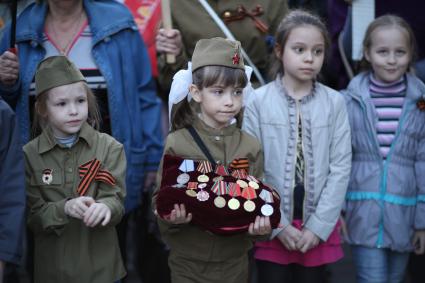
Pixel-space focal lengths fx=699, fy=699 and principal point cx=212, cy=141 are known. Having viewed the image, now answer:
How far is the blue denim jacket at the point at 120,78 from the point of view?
375 centimetres

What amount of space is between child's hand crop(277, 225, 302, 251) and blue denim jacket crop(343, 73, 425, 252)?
1.52 feet

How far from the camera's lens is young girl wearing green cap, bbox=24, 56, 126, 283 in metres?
3.19

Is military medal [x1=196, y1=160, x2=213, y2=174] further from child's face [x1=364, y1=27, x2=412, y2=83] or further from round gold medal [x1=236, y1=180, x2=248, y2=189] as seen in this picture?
child's face [x1=364, y1=27, x2=412, y2=83]

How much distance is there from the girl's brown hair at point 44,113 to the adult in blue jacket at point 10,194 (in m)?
0.38

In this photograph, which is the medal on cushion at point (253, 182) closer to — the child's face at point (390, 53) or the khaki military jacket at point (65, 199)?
the khaki military jacket at point (65, 199)

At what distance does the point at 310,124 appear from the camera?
3.64 metres

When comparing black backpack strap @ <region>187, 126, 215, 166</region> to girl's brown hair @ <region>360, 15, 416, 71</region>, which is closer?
black backpack strap @ <region>187, 126, 215, 166</region>

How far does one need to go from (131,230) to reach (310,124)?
2075 mm

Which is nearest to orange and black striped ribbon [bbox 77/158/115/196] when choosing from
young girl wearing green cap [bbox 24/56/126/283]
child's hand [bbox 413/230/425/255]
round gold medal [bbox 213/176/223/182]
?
young girl wearing green cap [bbox 24/56/126/283]

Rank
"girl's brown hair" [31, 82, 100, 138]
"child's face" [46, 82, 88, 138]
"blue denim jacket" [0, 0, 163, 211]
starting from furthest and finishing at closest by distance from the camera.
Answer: "blue denim jacket" [0, 0, 163, 211], "girl's brown hair" [31, 82, 100, 138], "child's face" [46, 82, 88, 138]

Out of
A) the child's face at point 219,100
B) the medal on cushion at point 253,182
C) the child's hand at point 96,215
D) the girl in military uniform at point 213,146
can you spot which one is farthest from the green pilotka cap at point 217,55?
the child's hand at point 96,215

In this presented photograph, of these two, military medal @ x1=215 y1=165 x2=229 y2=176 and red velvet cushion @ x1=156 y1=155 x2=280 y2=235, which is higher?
military medal @ x1=215 y1=165 x2=229 y2=176

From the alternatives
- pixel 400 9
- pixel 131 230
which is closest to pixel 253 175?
pixel 400 9

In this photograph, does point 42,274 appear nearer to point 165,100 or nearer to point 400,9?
point 165,100
